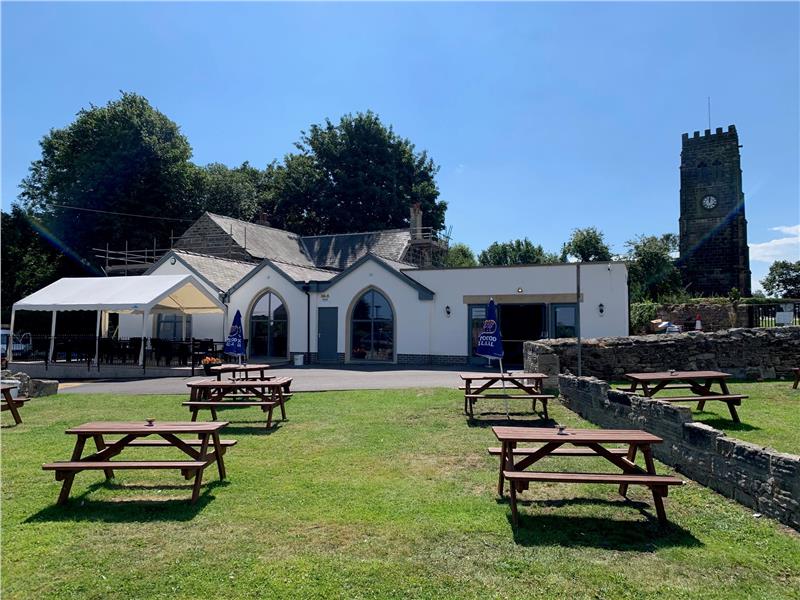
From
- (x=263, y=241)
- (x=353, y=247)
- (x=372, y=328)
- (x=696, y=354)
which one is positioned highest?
(x=263, y=241)

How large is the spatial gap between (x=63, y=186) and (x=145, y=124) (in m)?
7.25

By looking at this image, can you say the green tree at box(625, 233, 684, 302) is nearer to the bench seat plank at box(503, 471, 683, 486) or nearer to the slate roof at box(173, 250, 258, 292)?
the slate roof at box(173, 250, 258, 292)

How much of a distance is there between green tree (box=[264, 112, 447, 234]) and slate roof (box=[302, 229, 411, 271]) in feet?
29.7

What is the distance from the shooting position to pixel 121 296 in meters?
19.5

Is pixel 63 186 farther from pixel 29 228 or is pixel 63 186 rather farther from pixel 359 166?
pixel 359 166

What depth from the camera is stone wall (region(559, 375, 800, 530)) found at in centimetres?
463

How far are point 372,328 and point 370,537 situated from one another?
18.3m

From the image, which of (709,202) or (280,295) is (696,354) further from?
(709,202)

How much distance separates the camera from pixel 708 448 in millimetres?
5773

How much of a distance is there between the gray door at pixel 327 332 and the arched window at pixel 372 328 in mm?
741

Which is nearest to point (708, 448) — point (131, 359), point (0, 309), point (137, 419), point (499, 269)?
point (137, 419)

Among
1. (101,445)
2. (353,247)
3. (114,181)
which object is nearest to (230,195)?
(114,181)

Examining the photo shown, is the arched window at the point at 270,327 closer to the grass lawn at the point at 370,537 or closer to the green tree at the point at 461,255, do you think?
the grass lawn at the point at 370,537

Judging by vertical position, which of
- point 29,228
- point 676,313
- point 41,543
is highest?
point 29,228
